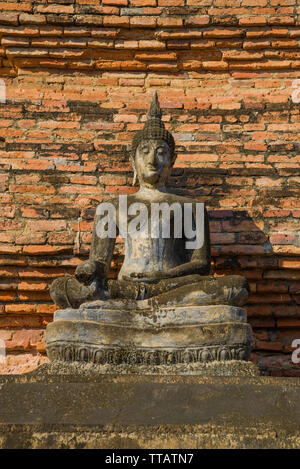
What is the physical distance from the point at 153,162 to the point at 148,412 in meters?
2.43

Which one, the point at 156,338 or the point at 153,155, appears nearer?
the point at 156,338

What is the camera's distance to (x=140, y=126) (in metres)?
6.25

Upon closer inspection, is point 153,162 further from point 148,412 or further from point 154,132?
point 148,412

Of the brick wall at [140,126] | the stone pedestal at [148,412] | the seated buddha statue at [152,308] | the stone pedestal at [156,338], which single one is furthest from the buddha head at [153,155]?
the stone pedestal at [148,412]

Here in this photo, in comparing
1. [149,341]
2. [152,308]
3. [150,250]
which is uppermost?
[150,250]

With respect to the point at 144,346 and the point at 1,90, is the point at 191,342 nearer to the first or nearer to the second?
the point at 144,346

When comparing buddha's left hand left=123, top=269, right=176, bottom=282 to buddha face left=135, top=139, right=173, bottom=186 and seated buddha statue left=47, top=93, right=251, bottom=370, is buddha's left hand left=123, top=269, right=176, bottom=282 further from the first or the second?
buddha face left=135, top=139, right=173, bottom=186

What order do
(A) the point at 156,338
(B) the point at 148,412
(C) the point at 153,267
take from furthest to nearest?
(C) the point at 153,267
(A) the point at 156,338
(B) the point at 148,412

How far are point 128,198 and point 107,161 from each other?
107 centimetres

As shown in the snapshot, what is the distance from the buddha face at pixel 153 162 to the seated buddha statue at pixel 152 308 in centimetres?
41

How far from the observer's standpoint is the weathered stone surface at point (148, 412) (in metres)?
2.93

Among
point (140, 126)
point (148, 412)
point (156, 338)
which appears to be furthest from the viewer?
point (140, 126)

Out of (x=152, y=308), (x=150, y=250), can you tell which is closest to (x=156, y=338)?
(x=152, y=308)
